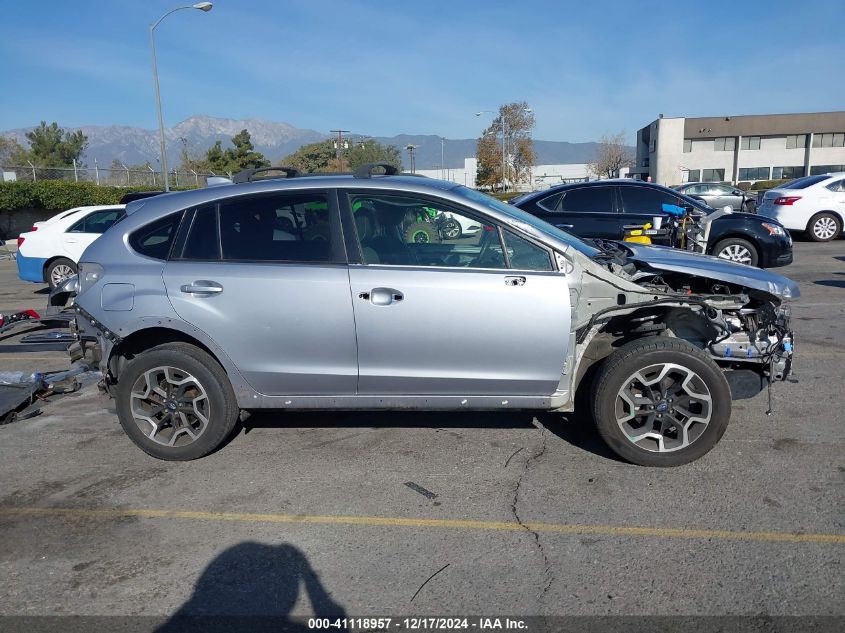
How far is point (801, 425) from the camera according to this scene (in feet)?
15.6

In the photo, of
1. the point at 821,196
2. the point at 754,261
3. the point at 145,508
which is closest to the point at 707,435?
the point at 145,508

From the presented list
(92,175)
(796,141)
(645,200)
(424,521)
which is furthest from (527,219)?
(796,141)

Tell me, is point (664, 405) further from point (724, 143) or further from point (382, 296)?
point (724, 143)

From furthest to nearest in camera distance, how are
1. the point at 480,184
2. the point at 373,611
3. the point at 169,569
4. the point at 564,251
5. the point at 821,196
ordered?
the point at 480,184 < the point at 821,196 < the point at 564,251 < the point at 169,569 < the point at 373,611

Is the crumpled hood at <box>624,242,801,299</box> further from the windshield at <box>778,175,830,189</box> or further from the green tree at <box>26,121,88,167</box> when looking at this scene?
the green tree at <box>26,121,88,167</box>

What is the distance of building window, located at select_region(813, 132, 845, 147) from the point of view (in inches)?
2511

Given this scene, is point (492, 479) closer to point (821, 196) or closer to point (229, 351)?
point (229, 351)

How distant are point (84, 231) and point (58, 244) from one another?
50 cm

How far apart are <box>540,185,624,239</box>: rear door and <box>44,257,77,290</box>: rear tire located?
850 centimetres

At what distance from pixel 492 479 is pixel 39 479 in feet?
9.50

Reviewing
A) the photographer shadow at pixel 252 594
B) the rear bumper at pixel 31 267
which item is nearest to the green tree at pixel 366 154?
the rear bumper at pixel 31 267

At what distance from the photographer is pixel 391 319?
407cm

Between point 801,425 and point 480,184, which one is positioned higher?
point 480,184

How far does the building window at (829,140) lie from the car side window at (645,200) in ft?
214
